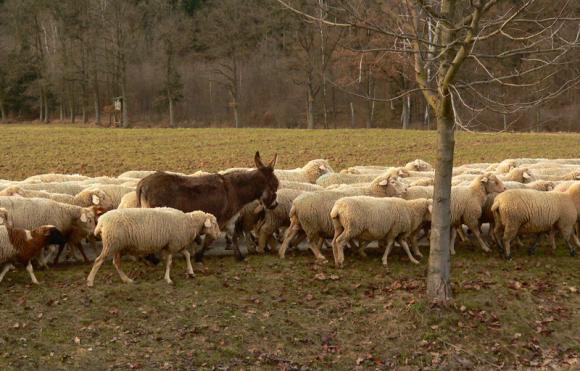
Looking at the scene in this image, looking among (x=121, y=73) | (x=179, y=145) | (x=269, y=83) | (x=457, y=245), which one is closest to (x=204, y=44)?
(x=269, y=83)

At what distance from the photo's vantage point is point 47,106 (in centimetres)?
6084

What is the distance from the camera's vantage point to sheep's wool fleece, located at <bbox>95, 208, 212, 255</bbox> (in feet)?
32.9

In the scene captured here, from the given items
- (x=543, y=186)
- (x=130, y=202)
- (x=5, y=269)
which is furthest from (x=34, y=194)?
(x=543, y=186)

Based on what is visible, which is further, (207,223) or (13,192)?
(13,192)

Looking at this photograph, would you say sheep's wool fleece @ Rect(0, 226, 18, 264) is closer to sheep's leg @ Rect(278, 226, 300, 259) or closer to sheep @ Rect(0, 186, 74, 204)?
sheep @ Rect(0, 186, 74, 204)

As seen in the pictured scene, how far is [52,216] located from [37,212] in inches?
10.2

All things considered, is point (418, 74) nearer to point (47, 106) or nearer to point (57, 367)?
point (57, 367)

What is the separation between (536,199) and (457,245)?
1842mm

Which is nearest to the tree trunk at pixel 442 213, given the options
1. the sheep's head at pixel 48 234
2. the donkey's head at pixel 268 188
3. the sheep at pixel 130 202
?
the donkey's head at pixel 268 188

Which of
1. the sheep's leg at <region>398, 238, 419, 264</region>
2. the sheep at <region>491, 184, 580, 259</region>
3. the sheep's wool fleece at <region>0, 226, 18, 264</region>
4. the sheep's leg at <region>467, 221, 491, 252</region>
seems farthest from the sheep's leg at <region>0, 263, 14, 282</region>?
the sheep at <region>491, 184, 580, 259</region>

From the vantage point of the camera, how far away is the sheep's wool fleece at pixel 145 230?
32.9 ft

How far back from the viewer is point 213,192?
39.4 feet

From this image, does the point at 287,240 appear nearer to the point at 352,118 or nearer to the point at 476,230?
the point at 476,230

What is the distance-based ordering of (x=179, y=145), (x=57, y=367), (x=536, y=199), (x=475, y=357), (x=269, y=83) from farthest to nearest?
(x=269, y=83) → (x=179, y=145) → (x=536, y=199) → (x=475, y=357) → (x=57, y=367)
